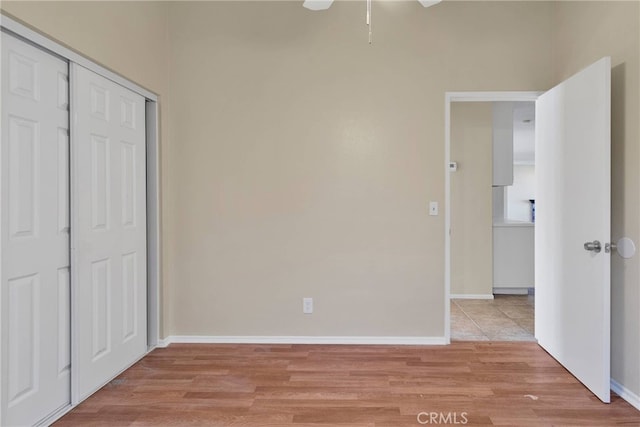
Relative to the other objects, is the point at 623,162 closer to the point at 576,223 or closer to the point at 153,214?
the point at 576,223

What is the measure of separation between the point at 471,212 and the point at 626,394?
2574 millimetres

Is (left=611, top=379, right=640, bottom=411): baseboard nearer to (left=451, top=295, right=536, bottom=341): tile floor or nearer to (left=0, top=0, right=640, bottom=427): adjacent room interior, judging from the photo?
(left=0, top=0, right=640, bottom=427): adjacent room interior

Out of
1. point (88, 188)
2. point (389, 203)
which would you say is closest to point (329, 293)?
point (389, 203)

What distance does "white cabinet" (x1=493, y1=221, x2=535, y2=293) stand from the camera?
467 cm

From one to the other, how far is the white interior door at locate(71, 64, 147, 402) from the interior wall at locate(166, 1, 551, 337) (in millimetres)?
426

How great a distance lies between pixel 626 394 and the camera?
223cm

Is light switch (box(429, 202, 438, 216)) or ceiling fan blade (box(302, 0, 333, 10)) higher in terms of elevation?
ceiling fan blade (box(302, 0, 333, 10))

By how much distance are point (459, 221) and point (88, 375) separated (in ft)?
12.9

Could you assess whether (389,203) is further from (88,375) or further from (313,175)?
(88,375)

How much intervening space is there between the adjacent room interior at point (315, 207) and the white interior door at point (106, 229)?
0.05ft

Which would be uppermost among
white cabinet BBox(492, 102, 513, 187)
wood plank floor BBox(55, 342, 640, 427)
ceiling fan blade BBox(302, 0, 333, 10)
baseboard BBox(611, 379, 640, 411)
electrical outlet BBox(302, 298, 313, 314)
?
ceiling fan blade BBox(302, 0, 333, 10)

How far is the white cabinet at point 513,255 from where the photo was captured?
467 centimetres

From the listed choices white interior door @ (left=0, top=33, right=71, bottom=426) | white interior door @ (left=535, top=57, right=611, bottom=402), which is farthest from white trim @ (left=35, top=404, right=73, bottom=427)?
white interior door @ (left=535, top=57, right=611, bottom=402)

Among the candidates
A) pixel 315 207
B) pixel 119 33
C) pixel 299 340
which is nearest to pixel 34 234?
pixel 119 33
